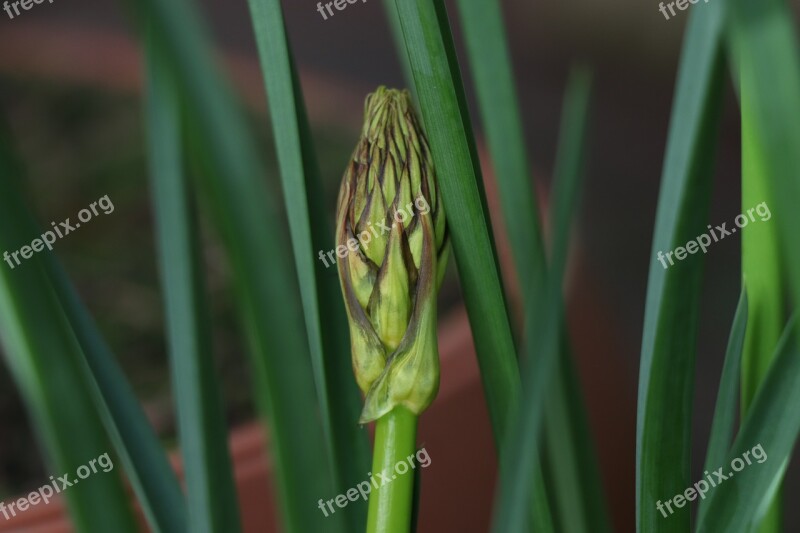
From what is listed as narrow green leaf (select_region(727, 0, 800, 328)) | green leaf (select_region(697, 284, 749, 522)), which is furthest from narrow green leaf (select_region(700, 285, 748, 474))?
narrow green leaf (select_region(727, 0, 800, 328))

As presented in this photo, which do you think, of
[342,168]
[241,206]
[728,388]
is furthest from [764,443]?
[342,168]

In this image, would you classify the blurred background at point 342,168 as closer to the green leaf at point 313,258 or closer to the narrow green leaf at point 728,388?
the green leaf at point 313,258

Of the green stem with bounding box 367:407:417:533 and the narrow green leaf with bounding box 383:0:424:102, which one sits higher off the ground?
the narrow green leaf with bounding box 383:0:424:102

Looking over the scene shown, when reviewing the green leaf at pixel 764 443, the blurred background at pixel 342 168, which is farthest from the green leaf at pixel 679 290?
the blurred background at pixel 342 168

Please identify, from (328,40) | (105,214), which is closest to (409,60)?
(105,214)

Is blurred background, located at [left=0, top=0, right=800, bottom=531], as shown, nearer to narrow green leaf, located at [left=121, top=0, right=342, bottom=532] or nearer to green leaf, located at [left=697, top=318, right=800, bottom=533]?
narrow green leaf, located at [left=121, top=0, right=342, bottom=532]

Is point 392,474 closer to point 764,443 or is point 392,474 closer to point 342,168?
point 764,443
